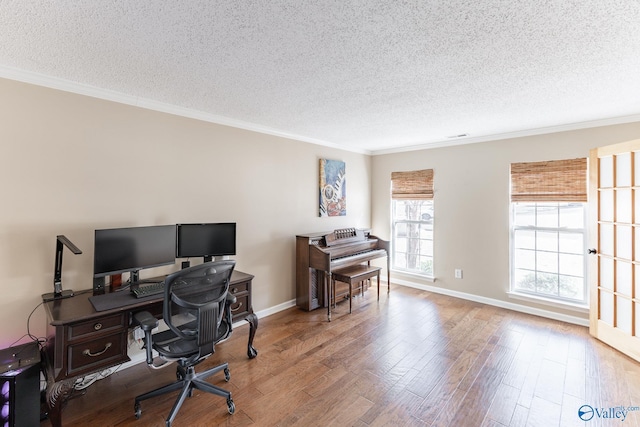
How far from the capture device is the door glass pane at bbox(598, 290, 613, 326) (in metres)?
2.95

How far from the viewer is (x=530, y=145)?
3740 millimetres

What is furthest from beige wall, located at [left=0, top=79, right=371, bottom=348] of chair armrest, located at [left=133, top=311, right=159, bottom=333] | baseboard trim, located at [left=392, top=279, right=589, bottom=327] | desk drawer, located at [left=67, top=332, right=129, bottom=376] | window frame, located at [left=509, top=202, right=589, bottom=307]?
window frame, located at [left=509, top=202, right=589, bottom=307]

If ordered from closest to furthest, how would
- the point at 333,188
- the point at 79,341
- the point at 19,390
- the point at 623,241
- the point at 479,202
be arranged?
1. the point at 19,390
2. the point at 79,341
3. the point at 623,241
4. the point at 479,202
5. the point at 333,188

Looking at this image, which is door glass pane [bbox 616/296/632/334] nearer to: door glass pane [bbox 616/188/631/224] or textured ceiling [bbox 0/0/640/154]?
door glass pane [bbox 616/188/631/224]

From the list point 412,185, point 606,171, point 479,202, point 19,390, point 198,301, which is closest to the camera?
point 19,390

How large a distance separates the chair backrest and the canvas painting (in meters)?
2.53

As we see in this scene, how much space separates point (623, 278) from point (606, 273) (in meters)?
0.18

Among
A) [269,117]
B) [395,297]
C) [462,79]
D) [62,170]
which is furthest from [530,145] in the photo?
[62,170]

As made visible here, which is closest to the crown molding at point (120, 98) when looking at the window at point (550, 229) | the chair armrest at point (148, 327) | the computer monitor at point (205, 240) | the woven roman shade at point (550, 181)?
the computer monitor at point (205, 240)

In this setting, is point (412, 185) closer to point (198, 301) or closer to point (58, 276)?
point (198, 301)

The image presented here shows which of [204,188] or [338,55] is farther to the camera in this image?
[204,188]

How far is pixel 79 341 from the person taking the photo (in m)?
1.83

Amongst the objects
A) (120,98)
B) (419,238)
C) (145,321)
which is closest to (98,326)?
(145,321)

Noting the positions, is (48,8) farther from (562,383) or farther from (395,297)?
(395,297)
